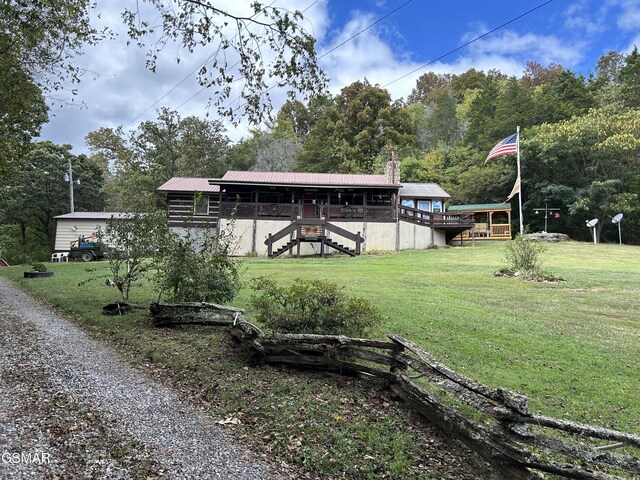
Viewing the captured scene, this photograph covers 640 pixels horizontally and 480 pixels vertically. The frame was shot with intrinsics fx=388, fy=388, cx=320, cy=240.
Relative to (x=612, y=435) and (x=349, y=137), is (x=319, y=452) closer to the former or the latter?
(x=612, y=435)

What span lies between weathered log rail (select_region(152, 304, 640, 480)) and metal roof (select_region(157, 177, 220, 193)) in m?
23.8

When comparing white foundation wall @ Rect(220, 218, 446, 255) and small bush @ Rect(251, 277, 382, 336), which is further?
white foundation wall @ Rect(220, 218, 446, 255)

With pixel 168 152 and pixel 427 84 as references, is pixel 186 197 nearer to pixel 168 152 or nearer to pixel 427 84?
pixel 168 152

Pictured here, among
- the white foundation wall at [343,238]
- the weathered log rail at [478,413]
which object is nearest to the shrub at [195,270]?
the weathered log rail at [478,413]

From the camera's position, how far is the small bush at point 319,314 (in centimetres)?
534

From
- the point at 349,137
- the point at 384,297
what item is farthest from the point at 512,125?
the point at 384,297

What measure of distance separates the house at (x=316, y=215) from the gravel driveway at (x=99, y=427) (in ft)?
57.0

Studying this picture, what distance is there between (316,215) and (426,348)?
843 inches

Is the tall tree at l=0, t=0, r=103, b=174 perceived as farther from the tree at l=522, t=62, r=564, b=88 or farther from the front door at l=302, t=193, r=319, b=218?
the tree at l=522, t=62, r=564, b=88

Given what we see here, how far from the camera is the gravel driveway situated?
2.96 m

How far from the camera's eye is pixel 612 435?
2676 mm

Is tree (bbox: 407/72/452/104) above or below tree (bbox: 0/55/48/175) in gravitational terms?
above

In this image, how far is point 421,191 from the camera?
102 ft

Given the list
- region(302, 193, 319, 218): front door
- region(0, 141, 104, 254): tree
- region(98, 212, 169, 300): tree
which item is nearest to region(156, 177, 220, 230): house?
region(302, 193, 319, 218): front door
